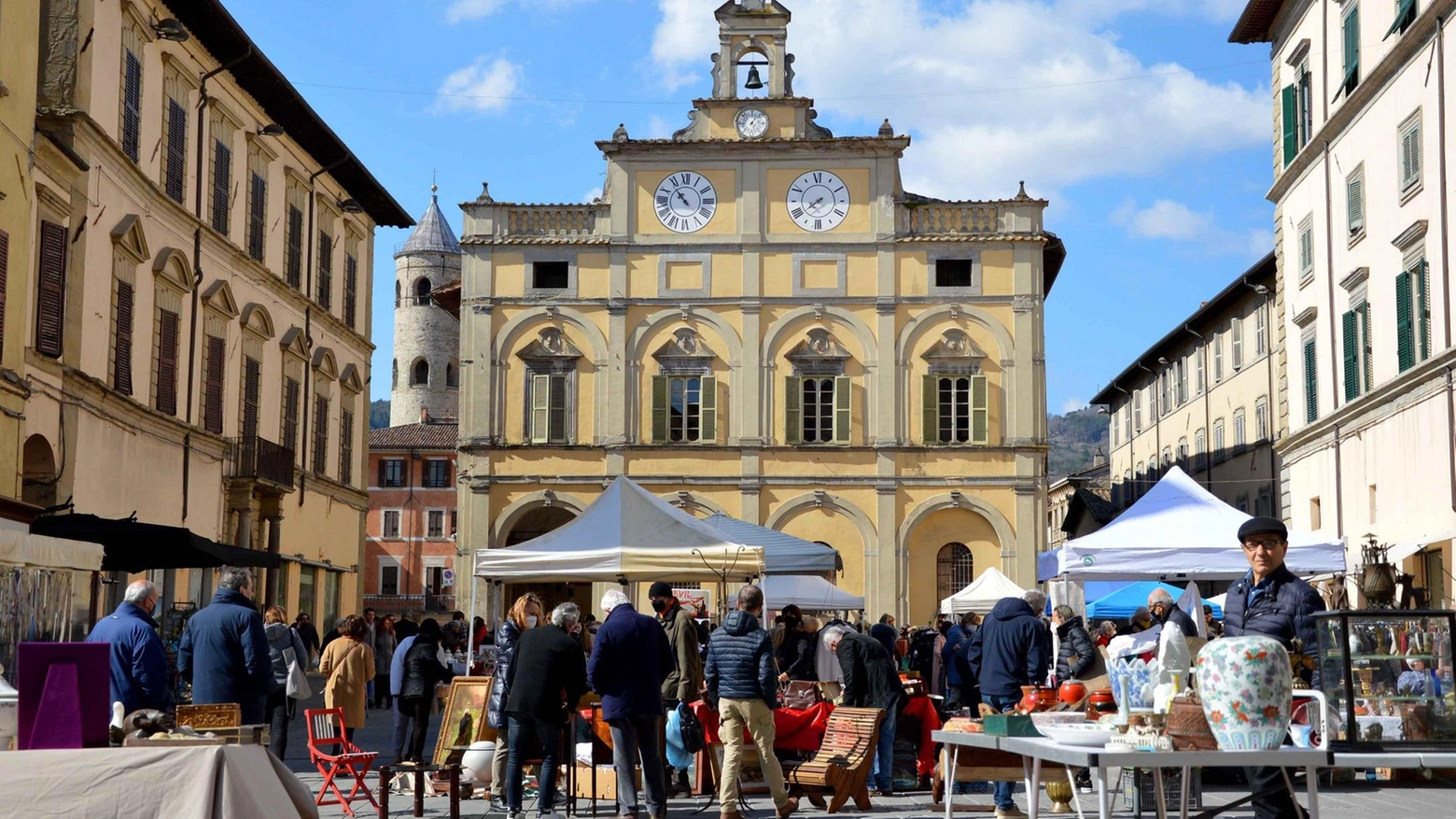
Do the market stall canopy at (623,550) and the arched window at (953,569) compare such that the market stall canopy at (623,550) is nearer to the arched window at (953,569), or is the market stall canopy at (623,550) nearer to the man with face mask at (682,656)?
the man with face mask at (682,656)

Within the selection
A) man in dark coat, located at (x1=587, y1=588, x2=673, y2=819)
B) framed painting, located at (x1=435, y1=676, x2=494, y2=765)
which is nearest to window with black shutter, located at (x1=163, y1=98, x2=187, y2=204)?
framed painting, located at (x1=435, y1=676, x2=494, y2=765)

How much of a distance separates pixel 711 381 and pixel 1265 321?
39.9ft

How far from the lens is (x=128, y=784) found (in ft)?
19.2

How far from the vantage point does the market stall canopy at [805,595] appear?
86.0 ft

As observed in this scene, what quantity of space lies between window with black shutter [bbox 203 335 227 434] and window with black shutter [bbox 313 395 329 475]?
5404mm

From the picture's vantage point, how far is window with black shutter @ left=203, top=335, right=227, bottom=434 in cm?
2581

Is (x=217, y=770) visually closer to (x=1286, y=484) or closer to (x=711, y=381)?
(x=1286, y=484)

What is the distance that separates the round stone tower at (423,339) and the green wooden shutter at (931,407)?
4565 centimetres

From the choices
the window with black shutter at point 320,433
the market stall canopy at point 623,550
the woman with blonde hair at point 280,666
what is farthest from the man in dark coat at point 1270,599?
the window with black shutter at point 320,433

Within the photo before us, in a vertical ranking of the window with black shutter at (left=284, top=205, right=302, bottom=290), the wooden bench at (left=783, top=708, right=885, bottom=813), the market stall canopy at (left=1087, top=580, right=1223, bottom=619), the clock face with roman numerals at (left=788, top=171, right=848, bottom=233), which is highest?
the clock face with roman numerals at (left=788, top=171, right=848, bottom=233)

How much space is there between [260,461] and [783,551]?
11.4 meters

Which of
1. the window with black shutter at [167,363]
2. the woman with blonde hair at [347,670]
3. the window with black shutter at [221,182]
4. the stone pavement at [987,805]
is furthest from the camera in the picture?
the window with black shutter at [221,182]

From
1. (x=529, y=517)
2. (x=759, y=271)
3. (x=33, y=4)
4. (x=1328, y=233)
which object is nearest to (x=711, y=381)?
(x=759, y=271)

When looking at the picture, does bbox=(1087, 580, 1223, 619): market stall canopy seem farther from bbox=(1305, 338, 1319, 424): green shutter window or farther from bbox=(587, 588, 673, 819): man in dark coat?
bbox=(587, 588, 673, 819): man in dark coat
